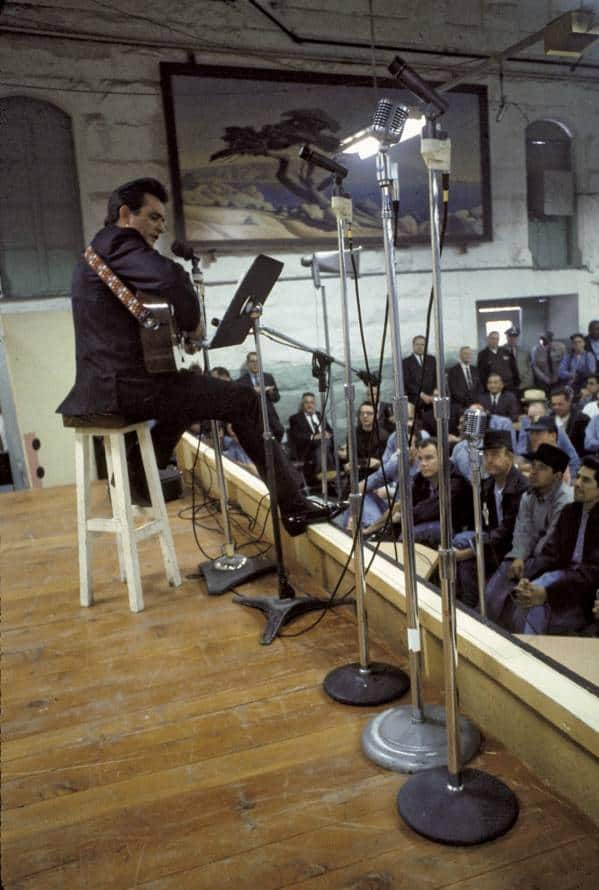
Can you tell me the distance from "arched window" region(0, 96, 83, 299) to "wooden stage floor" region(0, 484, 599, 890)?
17.5 ft

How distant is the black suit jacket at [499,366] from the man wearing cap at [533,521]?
5.06m

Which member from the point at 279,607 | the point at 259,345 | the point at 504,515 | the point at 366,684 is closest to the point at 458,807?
the point at 366,684

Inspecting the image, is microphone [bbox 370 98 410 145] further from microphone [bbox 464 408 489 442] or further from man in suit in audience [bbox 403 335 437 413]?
man in suit in audience [bbox 403 335 437 413]

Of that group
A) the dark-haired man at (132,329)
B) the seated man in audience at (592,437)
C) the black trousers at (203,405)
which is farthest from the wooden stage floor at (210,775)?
the seated man in audience at (592,437)

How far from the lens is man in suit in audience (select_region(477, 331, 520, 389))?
852 centimetres

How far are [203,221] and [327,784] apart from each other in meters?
6.80

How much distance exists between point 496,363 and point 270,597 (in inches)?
269

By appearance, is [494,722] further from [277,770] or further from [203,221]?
[203,221]

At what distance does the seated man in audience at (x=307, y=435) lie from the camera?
23.1 ft

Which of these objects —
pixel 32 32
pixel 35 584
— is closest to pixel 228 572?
pixel 35 584

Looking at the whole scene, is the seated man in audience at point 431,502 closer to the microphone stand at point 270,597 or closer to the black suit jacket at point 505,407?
the microphone stand at point 270,597

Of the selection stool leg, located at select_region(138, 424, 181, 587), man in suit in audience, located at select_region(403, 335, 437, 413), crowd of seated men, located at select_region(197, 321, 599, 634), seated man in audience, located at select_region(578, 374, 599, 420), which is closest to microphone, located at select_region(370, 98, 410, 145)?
crowd of seated men, located at select_region(197, 321, 599, 634)

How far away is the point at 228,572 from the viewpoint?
2.65 metres

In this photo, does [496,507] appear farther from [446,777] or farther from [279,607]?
[446,777]
